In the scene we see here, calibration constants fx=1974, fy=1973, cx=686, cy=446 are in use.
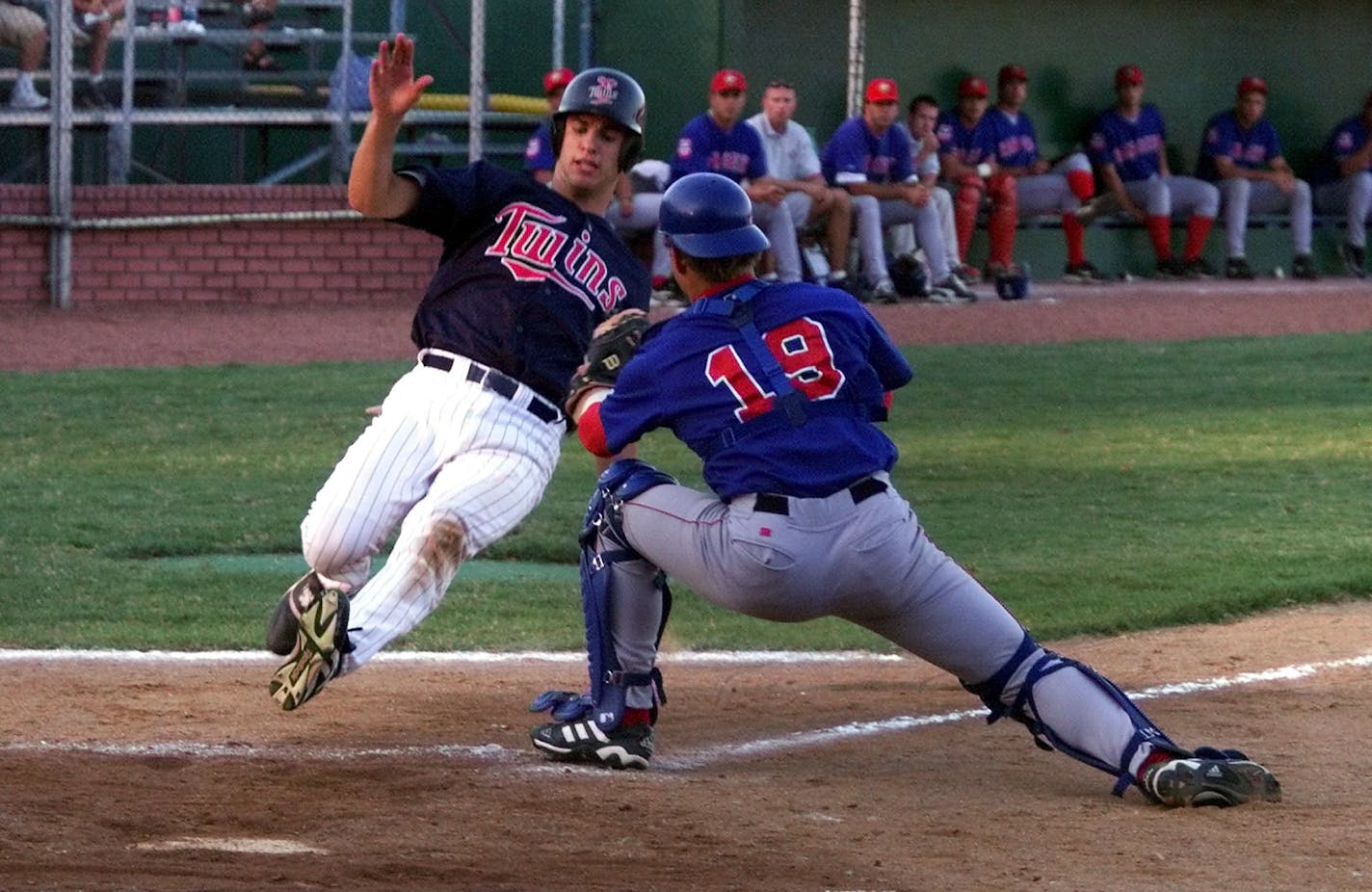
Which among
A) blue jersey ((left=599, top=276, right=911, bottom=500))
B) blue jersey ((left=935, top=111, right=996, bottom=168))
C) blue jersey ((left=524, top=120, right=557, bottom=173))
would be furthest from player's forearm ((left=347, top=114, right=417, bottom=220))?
blue jersey ((left=935, top=111, right=996, bottom=168))

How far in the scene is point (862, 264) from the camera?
15.3 meters

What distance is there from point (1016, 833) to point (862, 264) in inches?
454

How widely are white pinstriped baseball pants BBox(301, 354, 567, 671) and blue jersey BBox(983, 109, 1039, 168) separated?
12434 millimetres

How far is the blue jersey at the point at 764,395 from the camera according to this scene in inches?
168

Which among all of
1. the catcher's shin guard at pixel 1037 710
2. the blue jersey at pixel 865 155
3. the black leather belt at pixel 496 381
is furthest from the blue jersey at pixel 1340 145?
the catcher's shin guard at pixel 1037 710

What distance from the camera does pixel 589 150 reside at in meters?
5.21

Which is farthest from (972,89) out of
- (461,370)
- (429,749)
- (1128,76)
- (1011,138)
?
(429,749)

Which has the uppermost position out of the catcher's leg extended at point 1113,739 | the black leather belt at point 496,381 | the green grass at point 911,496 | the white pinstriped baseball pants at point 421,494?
the black leather belt at point 496,381

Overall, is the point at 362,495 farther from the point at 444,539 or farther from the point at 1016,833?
the point at 1016,833

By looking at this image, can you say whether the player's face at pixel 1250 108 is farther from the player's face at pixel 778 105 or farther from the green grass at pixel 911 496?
the green grass at pixel 911 496

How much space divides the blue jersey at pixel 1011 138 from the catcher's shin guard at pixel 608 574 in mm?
12799

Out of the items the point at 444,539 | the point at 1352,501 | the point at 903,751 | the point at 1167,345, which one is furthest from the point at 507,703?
the point at 1167,345

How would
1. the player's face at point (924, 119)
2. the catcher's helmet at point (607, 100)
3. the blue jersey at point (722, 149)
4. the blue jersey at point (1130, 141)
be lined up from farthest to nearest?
the blue jersey at point (1130, 141)
the player's face at point (924, 119)
the blue jersey at point (722, 149)
the catcher's helmet at point (607, 100)

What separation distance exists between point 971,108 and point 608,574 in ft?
42.0
